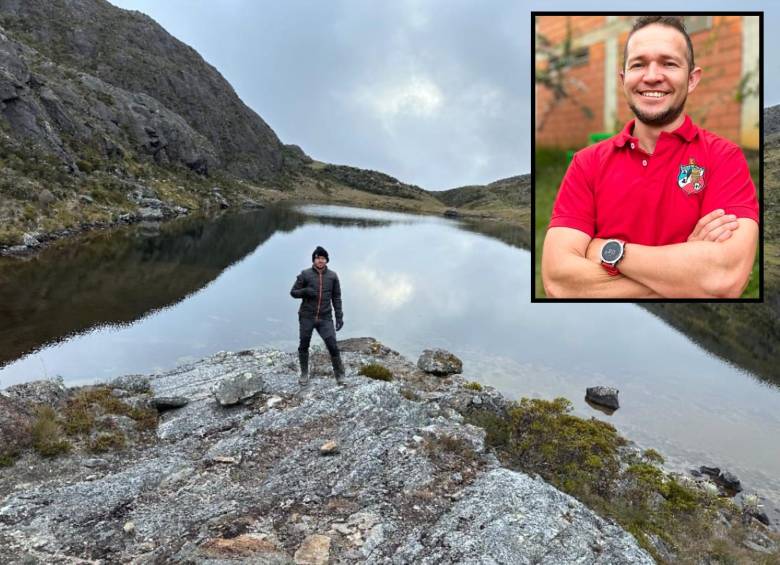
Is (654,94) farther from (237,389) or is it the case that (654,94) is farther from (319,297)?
(237,389)

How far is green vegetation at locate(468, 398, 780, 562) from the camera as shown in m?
10.3

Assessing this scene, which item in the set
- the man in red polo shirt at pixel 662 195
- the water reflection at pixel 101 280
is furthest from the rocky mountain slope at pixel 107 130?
the man in red polo shirt at pixel 662 195

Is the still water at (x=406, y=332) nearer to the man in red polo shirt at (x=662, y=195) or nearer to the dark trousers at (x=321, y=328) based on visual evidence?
the dark trousers at (x=321, y=328)

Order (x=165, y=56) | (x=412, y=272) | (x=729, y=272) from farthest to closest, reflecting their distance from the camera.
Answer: (x=165, y=56) < (x=412, y=272) < (x=729, y=272)

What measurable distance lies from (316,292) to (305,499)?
18.2ft

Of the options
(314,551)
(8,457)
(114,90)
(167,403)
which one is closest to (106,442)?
(8,457)

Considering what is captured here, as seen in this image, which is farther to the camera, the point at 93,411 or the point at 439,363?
the point at 439,363

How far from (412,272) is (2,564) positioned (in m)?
43.6

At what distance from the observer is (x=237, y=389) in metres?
13.2

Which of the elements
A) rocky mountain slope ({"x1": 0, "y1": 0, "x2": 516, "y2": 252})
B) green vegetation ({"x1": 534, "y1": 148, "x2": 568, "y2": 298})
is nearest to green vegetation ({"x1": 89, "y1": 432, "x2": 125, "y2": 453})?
green vegetation ({"x1": 534, "y1": 148, "x2": 568, "y2": 298})

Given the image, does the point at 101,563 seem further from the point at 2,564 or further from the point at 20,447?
the point at 20,447

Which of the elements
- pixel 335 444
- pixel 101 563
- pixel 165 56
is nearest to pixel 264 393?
pixel 335 444

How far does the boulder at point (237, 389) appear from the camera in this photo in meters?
13.1

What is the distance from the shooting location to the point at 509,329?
1232 inches
